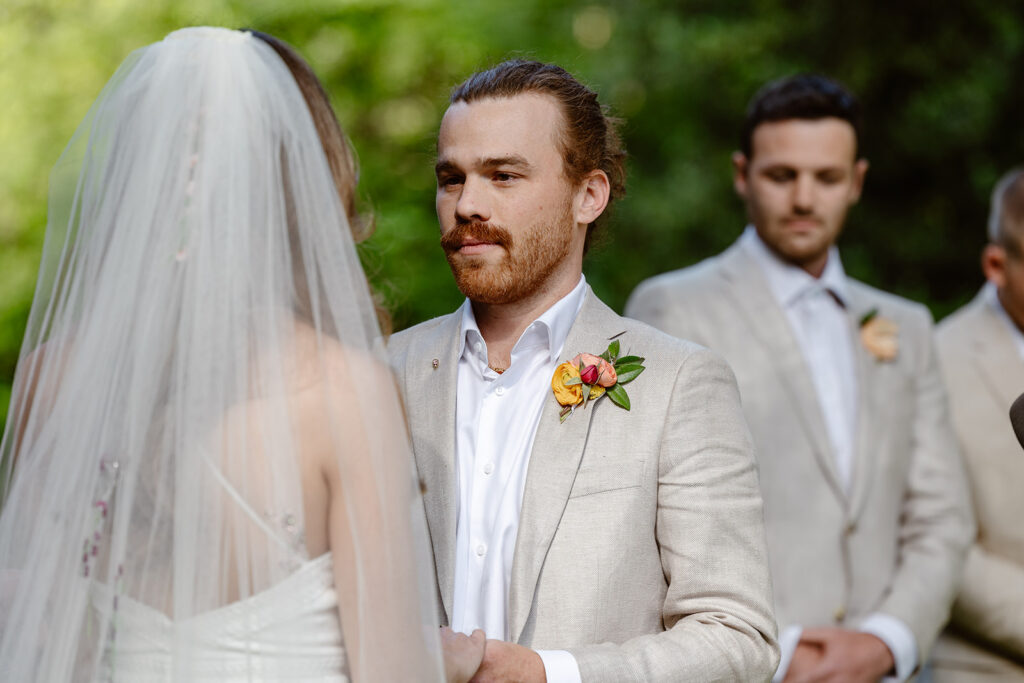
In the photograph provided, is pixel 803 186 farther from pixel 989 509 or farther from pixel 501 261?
pixel 501 261

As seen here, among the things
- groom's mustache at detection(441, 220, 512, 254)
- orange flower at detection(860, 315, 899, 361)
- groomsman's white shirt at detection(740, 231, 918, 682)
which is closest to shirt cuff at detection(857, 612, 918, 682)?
groomsman's white shirt at detection(740, 231, 918, 682)

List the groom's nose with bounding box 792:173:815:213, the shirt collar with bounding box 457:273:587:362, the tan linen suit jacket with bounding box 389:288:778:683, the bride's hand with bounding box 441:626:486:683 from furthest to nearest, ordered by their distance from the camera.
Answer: the groom's nose with bounding box 792:173:815:213, the shirt collar with bounding box 457:273:587:362, the tan linen suit jacket with bounding box 389:288:778:683, the bride's hand with bounding box 441:626:486:683

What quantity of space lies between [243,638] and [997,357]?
3332 millimetres

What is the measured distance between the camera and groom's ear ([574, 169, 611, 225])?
9.14 ft

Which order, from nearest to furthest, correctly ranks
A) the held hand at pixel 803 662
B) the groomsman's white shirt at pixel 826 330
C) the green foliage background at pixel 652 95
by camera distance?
the held hand at pixel 803 662 → the groomsman's white shirt at pixel 826 330 → the green foliage background at pixel 652 95

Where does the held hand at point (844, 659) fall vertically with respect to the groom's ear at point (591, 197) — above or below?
below

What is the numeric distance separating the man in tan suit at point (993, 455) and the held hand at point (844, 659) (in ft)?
2.15

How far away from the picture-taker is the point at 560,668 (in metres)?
2.32

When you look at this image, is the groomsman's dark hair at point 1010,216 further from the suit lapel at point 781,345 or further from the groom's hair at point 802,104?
the suit lapel at point 781,345

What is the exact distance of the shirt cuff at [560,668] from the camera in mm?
2318

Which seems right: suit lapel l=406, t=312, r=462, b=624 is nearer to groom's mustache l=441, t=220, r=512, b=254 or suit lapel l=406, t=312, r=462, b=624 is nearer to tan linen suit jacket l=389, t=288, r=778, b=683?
tan linen suit jacket l=389, t=288, r=778, b=683

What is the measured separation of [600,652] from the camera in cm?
237

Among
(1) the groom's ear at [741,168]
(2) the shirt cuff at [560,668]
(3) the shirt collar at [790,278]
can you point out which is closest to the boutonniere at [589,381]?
(2) the shirt cuff at [560,668]

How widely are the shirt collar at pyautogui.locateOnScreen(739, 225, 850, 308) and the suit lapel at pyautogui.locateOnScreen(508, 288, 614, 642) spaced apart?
163 centimetres
